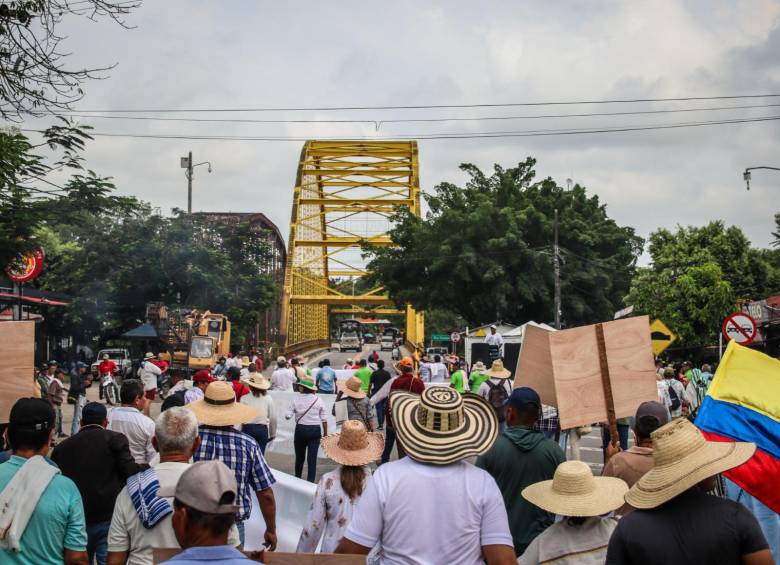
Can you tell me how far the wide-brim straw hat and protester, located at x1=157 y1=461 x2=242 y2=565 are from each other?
111cm

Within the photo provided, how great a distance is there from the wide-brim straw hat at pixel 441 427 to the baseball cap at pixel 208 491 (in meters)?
1.10

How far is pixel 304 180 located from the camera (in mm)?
114625

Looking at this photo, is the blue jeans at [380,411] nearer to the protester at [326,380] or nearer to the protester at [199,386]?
the protester at [326,380]

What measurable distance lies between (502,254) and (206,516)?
42692mm

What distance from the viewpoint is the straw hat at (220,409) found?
6.48m

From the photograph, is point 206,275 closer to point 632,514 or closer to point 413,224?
point 413,224

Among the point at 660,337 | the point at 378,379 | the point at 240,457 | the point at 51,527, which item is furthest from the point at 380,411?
the point at 51,527

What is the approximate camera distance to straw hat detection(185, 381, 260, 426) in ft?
21.3

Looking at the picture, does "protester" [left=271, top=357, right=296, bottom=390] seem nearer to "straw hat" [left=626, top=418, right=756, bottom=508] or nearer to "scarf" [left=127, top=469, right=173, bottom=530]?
"scarf" [left=127, top=469, right=173, bottom=530]

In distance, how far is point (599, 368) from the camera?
6941 mm

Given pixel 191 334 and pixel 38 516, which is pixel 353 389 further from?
pixel 191 334

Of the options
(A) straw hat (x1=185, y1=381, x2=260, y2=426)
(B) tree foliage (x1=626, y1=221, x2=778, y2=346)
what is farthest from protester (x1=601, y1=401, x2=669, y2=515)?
(B) tree foliage (x1=626, y1=221, x2=778, y2=346)

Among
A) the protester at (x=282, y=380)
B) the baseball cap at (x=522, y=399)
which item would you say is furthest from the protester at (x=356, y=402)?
the baseball cap at (x=522, y=399)

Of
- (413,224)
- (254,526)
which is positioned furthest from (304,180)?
(254,526)
